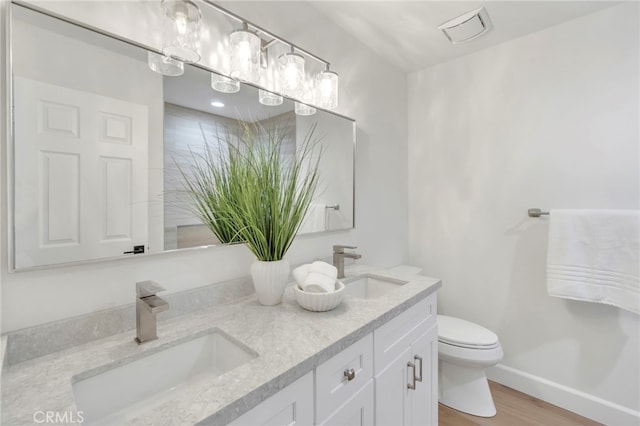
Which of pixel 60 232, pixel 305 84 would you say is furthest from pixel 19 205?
pixel 305 84

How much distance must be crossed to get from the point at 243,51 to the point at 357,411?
1.31 meters

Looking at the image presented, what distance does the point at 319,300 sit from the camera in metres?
0.98

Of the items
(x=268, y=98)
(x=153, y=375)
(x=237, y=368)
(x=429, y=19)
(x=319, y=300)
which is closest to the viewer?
(x=237, y=368)

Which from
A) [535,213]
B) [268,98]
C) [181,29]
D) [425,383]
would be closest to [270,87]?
[268,98]

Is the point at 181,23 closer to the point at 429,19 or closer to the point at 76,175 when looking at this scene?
the point at 76,175

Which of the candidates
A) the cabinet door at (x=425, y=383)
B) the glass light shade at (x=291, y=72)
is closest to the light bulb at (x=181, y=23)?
the glass light shade at (x=291, y=72)

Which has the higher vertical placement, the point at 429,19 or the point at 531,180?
the point at 429,19

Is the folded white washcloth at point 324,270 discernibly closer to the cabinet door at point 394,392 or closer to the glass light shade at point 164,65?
the cabinet door at point 394,392

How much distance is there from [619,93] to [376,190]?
4.54 ft

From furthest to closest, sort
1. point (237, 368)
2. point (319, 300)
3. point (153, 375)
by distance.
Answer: point (319, 300), point (153, 375), point (237, 368)

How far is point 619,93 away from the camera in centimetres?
155

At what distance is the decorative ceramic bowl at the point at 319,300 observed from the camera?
3.22 ft

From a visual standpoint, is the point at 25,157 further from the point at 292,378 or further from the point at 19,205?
the point at 292,378

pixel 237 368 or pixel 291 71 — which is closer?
pixel 237 368
